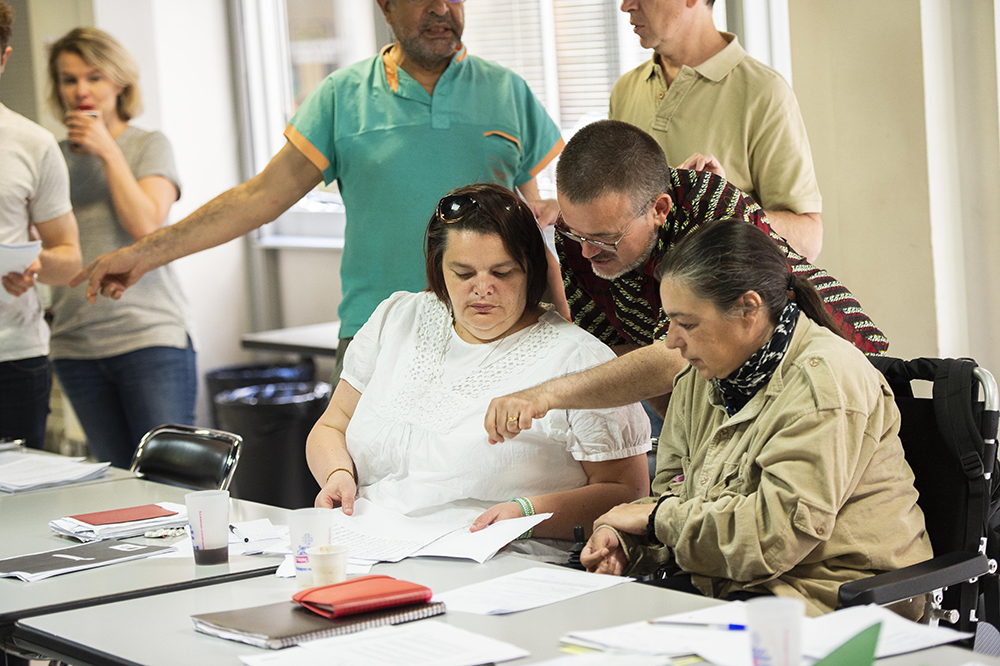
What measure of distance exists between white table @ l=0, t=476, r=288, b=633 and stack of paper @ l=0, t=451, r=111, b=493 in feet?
0.29

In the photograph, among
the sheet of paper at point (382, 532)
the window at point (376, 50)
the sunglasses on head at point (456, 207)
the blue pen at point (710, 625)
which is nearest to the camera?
the blue pen at point (710, 625)

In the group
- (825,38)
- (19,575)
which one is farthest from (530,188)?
(19,575)

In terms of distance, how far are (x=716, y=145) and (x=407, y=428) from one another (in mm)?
1085

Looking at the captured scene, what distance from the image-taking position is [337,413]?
257 centimetres

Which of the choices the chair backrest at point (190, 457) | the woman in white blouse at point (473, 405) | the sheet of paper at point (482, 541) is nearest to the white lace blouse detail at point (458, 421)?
the woman in white blouse at point (473, 405)

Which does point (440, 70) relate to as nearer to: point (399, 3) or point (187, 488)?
point (399, 3)

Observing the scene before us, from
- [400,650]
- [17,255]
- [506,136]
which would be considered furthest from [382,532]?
[17,255]

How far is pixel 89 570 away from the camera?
76.0 inches

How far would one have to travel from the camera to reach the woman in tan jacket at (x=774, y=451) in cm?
173

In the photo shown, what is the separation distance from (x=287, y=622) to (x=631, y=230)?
1038 millimetres

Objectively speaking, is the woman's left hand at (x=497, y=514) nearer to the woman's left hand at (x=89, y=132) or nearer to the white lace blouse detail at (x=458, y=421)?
the white lace blouse detail at (x=458, y=421)

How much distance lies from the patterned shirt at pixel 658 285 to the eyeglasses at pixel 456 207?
22cm

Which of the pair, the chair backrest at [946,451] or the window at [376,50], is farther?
the window at [376,50]

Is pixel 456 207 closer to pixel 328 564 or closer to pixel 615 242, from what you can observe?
pixel 615 242
